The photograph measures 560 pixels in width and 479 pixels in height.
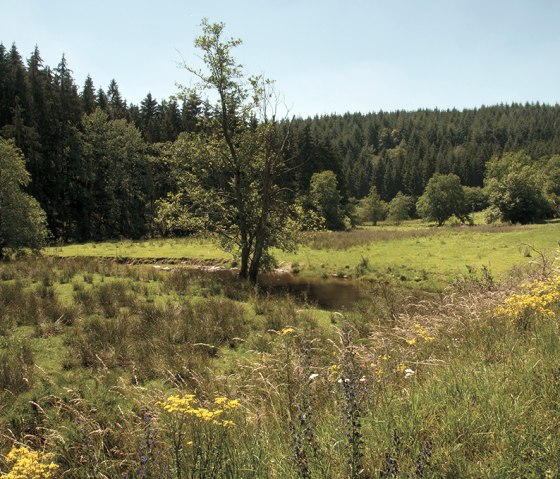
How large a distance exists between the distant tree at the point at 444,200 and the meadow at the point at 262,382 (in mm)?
71727

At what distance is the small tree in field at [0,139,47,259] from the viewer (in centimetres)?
2444

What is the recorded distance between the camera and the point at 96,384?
7156mm

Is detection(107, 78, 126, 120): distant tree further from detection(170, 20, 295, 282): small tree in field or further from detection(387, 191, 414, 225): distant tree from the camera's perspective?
detection(387, 191, 414, 225): distant tree

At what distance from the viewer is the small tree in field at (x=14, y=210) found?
2444 cm

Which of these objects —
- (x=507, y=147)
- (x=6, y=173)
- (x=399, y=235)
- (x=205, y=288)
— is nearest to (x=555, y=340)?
(x=205, y=288)

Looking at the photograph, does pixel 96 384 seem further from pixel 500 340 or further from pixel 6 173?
pixel 6 173

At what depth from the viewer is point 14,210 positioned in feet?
80.5

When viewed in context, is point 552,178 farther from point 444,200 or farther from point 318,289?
point 318,289

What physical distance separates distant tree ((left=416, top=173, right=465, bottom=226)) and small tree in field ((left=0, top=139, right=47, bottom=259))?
247 feet

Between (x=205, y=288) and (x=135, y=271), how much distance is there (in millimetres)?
5213

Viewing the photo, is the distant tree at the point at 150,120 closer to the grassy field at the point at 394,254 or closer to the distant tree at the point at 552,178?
the grassy field at the point at 394,254

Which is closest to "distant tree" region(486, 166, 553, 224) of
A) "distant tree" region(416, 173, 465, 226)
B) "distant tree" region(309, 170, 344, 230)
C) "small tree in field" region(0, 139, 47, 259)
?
"distant tree" region(416, 173, 465, 226)

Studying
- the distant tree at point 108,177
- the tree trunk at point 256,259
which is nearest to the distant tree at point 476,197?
the distant tree at point 108,177

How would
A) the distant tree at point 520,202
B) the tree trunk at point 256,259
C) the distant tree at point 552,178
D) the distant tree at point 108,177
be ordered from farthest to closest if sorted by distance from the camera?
the distant tree at point 552,178
the distant tree at point 520,202
the distant tree at point 108,177
the tree trunk at point 256,259
